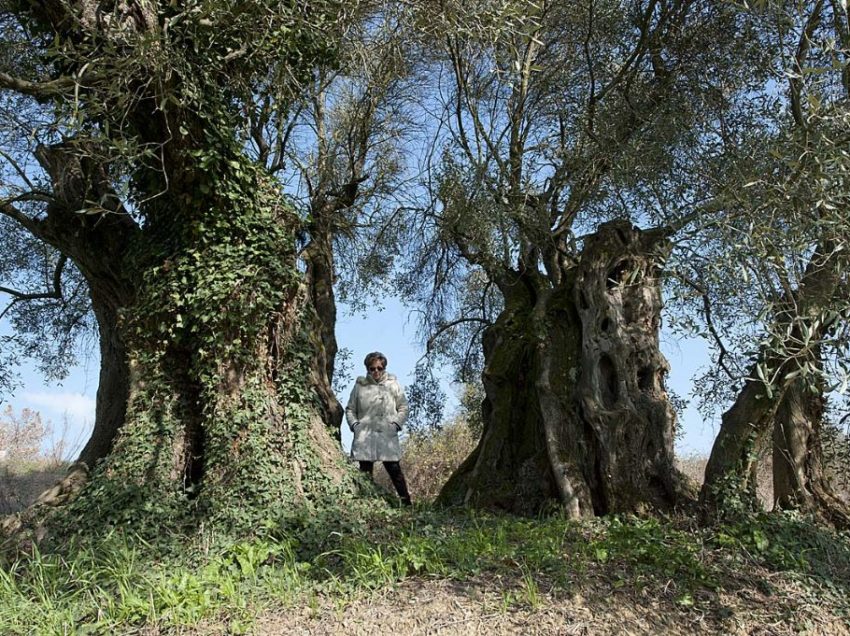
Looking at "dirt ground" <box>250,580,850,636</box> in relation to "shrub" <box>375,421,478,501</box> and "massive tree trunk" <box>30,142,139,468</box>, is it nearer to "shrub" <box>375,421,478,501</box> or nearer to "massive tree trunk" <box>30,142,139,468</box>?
"massive tree trunk" <box>30,142,139,468</box>

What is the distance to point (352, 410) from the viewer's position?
9805 mm

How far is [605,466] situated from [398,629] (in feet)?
13.6

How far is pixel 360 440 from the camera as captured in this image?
31.8ft

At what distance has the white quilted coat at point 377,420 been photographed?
9648mm

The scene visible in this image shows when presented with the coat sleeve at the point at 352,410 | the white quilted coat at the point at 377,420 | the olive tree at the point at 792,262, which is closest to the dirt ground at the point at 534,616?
the olive tree at the point at 792,262

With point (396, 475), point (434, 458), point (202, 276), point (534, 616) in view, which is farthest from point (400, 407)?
point (434, 458)

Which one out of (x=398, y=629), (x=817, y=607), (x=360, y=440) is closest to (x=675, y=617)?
(x=817, y=607)

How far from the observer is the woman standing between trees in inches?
380

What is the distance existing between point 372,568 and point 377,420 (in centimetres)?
359

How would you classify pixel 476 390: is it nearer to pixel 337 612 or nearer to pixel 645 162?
pixel 645 162

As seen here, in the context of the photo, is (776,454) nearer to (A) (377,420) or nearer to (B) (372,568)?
(A) (377,420)

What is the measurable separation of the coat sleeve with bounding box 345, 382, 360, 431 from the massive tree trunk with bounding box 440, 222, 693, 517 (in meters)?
1.64

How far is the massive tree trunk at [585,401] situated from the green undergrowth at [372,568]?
1144 mm

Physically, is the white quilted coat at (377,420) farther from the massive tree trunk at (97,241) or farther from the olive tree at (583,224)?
the massive tree trunk at (97,241)
